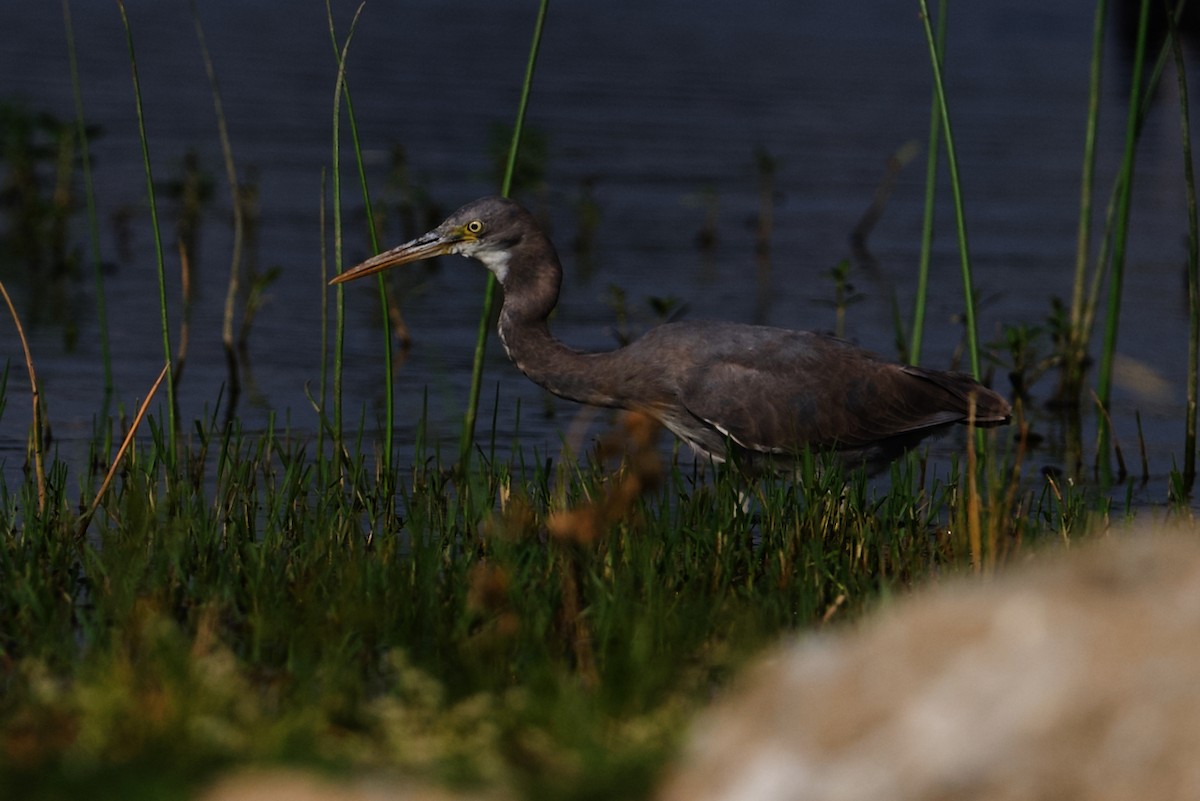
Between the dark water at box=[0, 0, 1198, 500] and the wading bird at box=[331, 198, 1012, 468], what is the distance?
0.45m

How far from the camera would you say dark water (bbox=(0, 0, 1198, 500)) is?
1017 cm

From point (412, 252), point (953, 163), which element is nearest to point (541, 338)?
point (412, 252)

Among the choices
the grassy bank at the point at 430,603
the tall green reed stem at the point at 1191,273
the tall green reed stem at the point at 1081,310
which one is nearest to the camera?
the grassy bank at the point at 430,603

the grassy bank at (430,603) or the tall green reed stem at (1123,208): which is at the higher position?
the tall green reed stem at (1123,208)

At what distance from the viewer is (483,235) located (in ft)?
24.1

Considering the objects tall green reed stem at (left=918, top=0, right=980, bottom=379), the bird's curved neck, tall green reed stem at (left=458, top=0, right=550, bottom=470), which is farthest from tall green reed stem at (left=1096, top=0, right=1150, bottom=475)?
tall green reed stem at (left=458, top=0, right=550, bottom=470)

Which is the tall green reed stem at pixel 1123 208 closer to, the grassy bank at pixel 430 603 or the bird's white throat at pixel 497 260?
the grassy bank at pixel 430 603

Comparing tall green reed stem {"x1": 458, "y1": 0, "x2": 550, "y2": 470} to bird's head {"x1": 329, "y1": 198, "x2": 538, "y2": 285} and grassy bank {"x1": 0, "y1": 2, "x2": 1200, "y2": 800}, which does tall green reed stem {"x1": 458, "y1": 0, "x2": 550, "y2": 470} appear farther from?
bird's head {"x1": 329, "y1": 198, "x2": 538, "y2": 285}

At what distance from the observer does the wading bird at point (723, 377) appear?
703 cm

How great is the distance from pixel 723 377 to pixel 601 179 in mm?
9034

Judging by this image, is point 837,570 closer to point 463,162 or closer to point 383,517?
point 383,517

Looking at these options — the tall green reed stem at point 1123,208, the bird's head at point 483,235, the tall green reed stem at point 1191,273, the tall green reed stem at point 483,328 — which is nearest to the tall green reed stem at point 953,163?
the tall green reed stem at point 1123,208

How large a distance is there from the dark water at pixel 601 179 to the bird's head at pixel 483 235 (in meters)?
0.58

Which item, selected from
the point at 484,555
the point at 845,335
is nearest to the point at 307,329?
the point at 845,335
